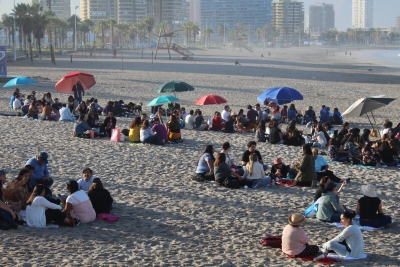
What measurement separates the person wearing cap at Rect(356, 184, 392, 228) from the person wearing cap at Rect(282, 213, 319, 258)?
5.17 feet

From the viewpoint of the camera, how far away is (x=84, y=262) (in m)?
7.35

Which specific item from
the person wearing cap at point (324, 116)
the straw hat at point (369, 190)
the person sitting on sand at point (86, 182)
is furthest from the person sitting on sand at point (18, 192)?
the person wearing cap at point (324, 116)

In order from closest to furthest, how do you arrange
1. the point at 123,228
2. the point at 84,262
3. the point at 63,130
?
the point at 84,262, the point at 123,228, the point at 63,130

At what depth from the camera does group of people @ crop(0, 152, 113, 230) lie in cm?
850

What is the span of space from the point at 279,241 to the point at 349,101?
815 inches

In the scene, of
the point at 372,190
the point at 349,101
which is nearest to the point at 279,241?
the point at 372,190

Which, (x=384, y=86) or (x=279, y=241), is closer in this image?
(x=279, y=241)

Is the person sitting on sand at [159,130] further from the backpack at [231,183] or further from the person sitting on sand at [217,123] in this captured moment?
the backpack at [231,183]

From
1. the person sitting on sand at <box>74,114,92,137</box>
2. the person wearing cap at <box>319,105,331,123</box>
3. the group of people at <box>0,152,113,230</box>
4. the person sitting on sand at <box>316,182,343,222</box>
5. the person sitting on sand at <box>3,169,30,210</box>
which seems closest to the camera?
the group of people at <box>0,152,113,230</box>

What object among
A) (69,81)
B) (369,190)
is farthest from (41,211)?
(69,81)

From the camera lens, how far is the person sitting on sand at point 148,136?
50.5 ft

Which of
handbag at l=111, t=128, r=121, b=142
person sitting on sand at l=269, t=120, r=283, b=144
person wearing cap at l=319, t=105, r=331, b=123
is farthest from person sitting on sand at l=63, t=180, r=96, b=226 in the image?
person wearing cap at l=319, t=105, r=331, b=123

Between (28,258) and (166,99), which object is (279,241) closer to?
(28,258)

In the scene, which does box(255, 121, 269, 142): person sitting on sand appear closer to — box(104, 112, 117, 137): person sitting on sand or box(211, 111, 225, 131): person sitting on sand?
box(211, 111, 225, 131): person sitting on sand
